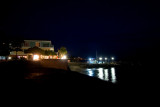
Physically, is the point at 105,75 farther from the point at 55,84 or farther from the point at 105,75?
the point at 55,84

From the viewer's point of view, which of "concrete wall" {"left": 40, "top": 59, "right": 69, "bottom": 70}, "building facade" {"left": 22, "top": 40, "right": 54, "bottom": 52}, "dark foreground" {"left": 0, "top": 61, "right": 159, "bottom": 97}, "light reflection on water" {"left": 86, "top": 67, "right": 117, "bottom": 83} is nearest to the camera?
"dark foreground" {"left": 0, "top": 61, "right": 159, "bottom": 97}

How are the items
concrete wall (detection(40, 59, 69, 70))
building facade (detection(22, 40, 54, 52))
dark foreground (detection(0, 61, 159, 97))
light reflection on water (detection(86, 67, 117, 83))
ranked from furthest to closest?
building facade (detection(22, 40, 54, 52))
light reflection on water (detection(86, 67, 117, 83))
concrete wall (detection(40, 59, 69, 70))
dark foreground (detection(0, 61, 159, 97))

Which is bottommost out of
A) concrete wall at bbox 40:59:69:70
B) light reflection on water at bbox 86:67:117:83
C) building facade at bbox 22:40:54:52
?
light reflection on water at bbox 86:67:117:83

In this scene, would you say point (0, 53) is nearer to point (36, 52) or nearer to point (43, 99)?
point (36, 52)

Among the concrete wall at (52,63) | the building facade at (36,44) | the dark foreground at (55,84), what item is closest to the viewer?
the dark foreground at (55,84)

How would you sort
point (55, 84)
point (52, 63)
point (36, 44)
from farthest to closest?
1. point (36, 44)
2. point (52, 63)
3. point (55, 84)

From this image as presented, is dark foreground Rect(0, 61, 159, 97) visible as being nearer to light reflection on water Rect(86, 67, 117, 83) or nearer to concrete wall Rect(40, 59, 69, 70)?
concrete wall Rect(40, 59, 69, 70)

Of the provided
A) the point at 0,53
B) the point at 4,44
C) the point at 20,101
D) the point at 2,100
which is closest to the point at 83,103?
the point at 20,101

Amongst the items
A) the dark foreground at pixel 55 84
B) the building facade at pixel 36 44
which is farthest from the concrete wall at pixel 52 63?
the building facade at pixel 36 44

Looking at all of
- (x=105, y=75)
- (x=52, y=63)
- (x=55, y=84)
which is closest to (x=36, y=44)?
(x=52, y=63)

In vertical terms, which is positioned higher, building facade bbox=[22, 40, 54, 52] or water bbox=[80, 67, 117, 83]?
building facade bbox=[22, 40, 54, 52]

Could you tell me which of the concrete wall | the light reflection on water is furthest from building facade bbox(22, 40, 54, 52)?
the concrete wall

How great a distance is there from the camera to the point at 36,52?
25.4m

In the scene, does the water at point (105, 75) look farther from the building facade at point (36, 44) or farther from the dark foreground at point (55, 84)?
the building facade at point (36, 44)
